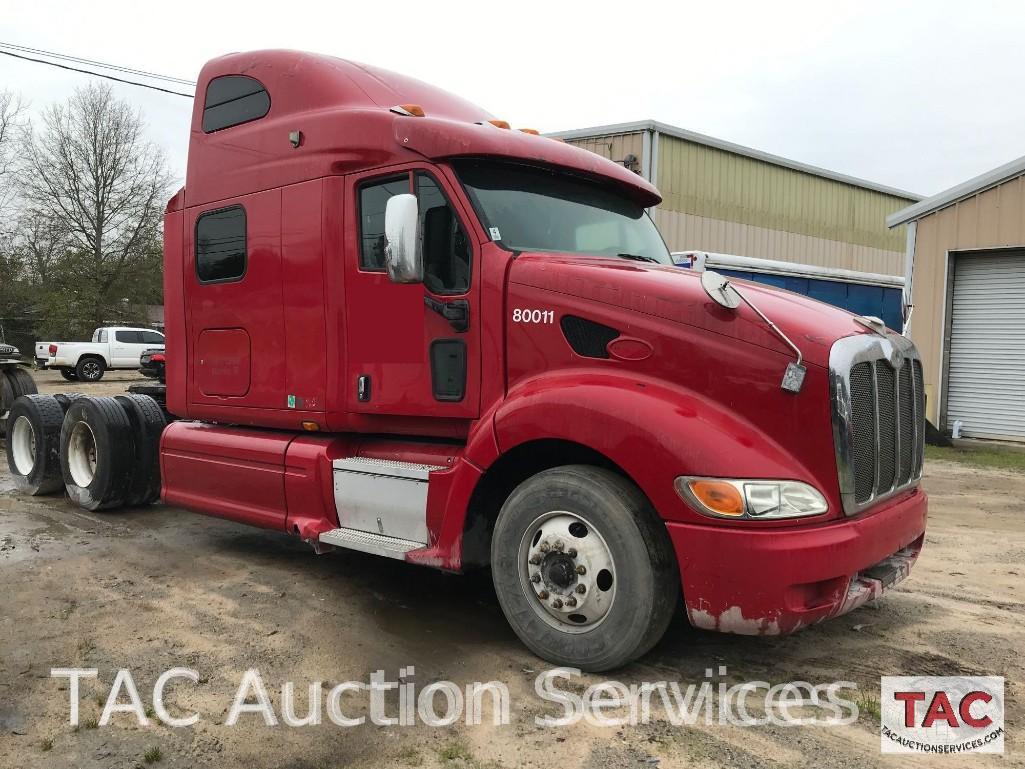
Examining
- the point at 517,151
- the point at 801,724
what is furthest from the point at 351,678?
the point at 517,151

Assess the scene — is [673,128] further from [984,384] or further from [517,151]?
[517,151]

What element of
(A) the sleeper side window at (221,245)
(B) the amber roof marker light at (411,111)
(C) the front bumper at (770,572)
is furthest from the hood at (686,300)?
(A) the sleeper side window at (221,245)

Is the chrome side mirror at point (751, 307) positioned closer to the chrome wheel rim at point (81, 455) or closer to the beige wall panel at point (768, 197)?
the chrome wheel rim at point (81, 455)

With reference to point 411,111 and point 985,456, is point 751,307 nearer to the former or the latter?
point 411,111

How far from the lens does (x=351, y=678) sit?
387 cm

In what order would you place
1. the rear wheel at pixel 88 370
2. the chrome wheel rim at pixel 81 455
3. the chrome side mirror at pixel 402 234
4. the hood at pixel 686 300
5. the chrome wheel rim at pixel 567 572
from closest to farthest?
the hood at pixel 686 300 → the chrome wheel rim at pixel 567 572 → the chrome side mirror at pixel 402 234 → the chrome wheel rim at pixel 81 455 → the rear wheel at pixel 88 370

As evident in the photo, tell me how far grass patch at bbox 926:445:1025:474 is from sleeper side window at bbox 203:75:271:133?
32.5ft

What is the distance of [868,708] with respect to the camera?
3.51m

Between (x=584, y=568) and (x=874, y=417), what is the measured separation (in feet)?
4.85

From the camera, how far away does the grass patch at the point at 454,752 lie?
10.3 ft

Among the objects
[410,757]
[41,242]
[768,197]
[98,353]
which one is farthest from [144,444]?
[41,242]

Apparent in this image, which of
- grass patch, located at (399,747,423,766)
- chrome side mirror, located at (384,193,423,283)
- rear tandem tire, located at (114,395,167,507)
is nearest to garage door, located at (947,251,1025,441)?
chrome side mirror, located at (384,193,423,283)

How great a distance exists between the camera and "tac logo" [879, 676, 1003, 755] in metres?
3.22

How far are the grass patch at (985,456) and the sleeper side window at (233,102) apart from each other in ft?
32.5
